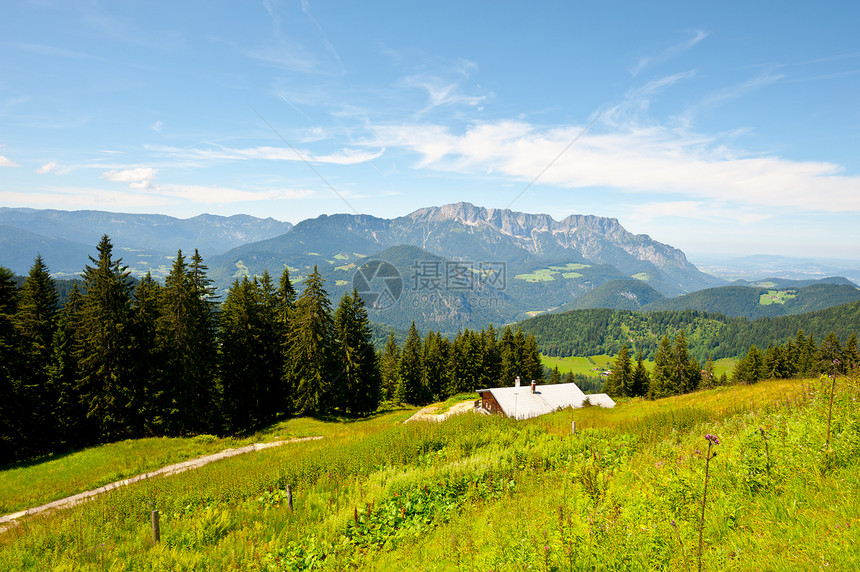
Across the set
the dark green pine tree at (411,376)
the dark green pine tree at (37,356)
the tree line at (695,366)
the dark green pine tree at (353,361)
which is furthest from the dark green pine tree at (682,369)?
the dark green pine tree at (37,356)

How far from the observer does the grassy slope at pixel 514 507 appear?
16.7 ft

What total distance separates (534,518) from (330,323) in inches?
1291

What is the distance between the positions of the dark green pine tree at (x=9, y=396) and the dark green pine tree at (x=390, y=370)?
1748 inches

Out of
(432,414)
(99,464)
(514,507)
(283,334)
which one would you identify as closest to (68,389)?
(99,464)

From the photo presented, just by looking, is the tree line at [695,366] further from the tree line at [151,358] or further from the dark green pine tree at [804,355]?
the tree line at [151,358]

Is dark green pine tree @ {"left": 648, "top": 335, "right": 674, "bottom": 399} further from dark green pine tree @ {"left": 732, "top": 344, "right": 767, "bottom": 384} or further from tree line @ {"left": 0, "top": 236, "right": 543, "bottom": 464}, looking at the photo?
tree line @ {"left": 0, "top": 236, "right": 543, "bottom": 464}

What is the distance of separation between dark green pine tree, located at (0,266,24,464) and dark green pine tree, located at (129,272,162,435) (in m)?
6.52

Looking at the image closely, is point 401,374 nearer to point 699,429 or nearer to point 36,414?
point 36,414

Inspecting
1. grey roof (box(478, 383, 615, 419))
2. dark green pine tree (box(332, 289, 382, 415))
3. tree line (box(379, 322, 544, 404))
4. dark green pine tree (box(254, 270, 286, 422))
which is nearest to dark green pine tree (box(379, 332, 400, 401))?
tree line (box(379, 322, 544, 404))

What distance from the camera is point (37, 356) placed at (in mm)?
27641

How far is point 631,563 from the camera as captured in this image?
486 centimetres

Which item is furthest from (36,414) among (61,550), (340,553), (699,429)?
(699,429)

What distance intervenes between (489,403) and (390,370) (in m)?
33.8

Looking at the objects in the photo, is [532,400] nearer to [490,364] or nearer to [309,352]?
[309,352]
